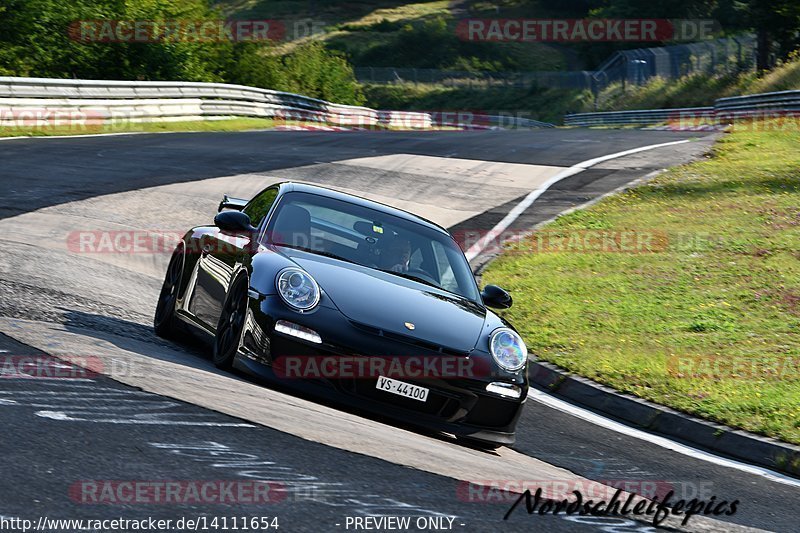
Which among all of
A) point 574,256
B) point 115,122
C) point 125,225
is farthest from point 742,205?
point 115,122

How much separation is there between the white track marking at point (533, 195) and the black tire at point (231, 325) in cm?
773

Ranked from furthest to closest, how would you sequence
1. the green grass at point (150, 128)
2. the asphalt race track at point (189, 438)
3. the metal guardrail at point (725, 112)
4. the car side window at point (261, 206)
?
the metal guardrail at point (725, 112) < the green grass at point (150, 128) < the car side window at point (261, 206) < the asphalt race track at point (189, 438)

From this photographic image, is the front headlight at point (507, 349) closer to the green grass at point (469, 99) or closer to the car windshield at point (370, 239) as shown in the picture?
the car windshield at point (370, 239)

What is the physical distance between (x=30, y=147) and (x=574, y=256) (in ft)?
34.7

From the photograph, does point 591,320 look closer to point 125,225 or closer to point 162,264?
point 162,264

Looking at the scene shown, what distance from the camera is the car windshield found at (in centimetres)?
802

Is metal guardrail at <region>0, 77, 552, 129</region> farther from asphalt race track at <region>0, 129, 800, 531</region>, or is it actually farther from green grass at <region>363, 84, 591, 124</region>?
green grass at <region>363, 84, 591, 124</region>

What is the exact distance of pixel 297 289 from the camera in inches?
276

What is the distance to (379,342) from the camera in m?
6.74

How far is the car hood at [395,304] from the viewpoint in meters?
6.91

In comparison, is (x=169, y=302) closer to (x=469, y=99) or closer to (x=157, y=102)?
(x=157, y=102)

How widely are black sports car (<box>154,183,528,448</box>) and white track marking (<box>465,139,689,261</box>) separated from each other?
688cm

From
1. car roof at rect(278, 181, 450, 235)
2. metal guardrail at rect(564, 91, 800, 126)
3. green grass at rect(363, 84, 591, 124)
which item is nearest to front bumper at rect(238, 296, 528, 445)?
car roof at rect(278, 181, 450, 235)

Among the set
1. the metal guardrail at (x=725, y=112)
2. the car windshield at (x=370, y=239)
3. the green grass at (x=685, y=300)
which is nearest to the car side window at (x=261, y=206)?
the car windshield at (x=370, y=239)
